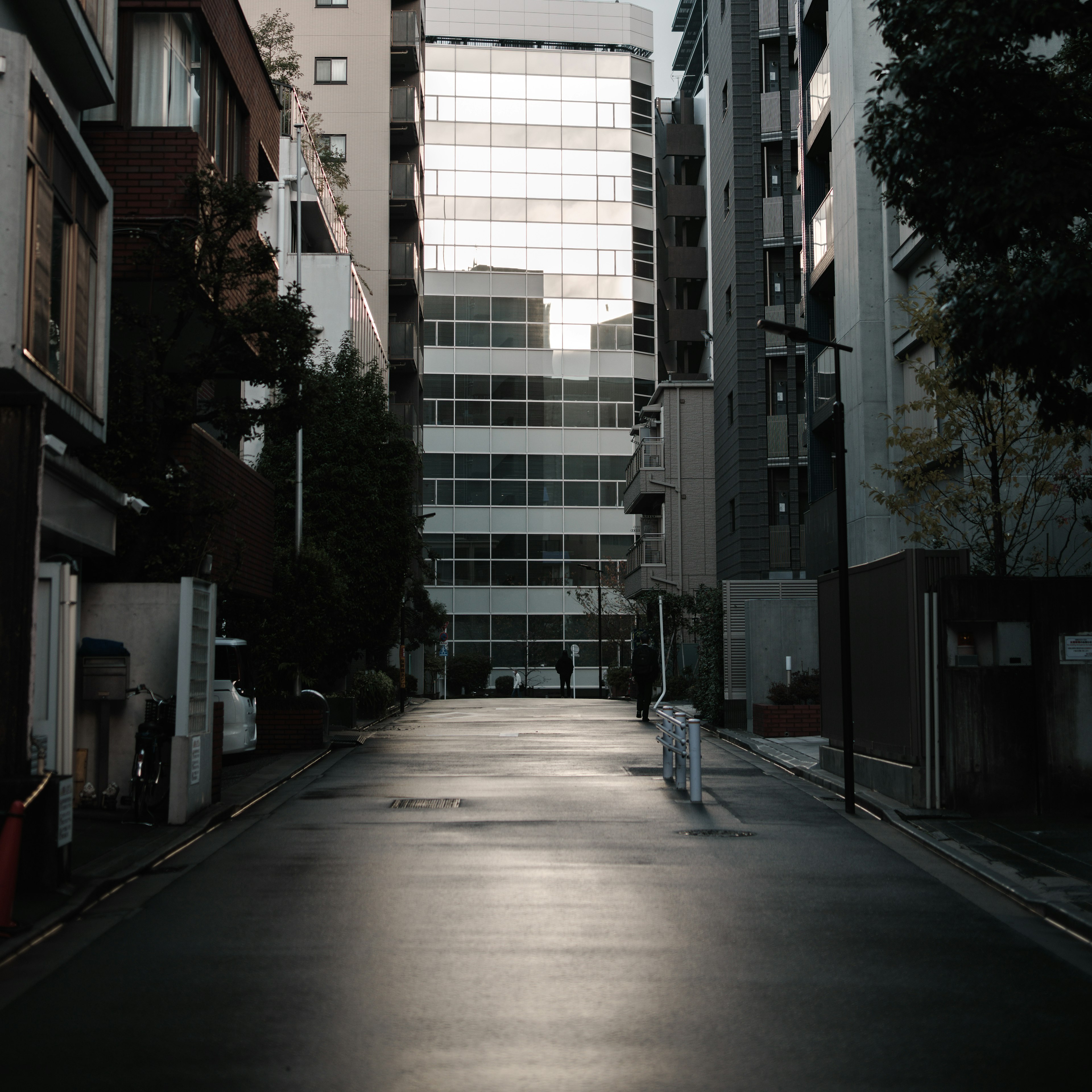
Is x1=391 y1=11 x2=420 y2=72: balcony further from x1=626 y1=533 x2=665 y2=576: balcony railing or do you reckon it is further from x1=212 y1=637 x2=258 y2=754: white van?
x1=212 y1=637 x2=258 y2=754: white van

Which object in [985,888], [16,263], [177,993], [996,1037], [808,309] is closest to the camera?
[996,1037]

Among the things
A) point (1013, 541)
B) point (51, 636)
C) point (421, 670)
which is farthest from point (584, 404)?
point (51, 636)

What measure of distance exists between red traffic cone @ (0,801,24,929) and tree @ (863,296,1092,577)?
11910 millimetres

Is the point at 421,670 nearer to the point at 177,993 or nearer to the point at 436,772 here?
the point at 436,772

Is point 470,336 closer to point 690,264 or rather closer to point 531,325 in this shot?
point 531,325

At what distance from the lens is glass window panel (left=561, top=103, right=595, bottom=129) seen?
288 ft

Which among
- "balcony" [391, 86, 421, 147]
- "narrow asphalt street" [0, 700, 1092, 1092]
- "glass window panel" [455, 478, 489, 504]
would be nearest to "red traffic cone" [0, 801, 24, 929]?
→ "narrow asphalt street" [0, 700, 1092, 1092]

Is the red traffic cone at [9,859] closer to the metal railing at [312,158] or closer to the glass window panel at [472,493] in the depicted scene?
the metal railing at [312,158]

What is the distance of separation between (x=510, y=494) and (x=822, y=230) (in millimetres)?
52277

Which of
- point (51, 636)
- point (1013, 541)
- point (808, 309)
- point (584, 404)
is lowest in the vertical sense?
point (51, 636)

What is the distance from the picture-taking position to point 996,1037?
20.8 ft

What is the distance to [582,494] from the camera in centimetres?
8462

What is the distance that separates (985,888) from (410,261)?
51.4m

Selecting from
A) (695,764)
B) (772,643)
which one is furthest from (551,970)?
(772,643)
